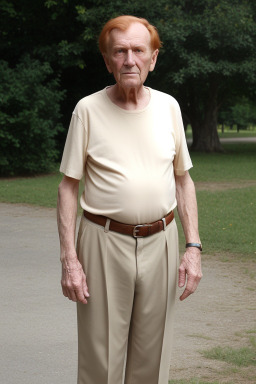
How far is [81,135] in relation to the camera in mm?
2939

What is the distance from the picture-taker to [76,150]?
9.68ft

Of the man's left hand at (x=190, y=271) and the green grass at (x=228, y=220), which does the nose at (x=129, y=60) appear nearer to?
the man's left hand at (x=190, y=271)

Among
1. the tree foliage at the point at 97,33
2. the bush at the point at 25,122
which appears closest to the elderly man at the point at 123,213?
the bush at the point at 25,122

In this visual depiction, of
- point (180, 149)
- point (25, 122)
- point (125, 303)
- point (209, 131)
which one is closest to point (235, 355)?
point (125, 303)

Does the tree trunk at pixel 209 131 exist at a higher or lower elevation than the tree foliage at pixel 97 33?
lower

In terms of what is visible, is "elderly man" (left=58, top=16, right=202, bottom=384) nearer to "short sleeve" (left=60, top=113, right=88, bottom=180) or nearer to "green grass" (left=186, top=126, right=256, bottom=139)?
"short sleeve" (left=60, top=113, right=88, bottom=180)

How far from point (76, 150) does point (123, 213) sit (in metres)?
0.30

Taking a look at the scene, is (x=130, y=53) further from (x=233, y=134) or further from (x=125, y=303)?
(x=233, y=134)

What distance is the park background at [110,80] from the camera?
1426 centimetres

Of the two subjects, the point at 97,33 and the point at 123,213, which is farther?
the point at 97,33

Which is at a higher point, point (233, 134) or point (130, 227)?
point (130, 227)

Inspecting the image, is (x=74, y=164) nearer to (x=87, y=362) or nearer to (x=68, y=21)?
(x=87, y=362)

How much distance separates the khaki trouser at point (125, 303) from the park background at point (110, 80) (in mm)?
5424

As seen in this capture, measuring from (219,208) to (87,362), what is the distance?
410 inches
